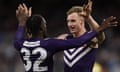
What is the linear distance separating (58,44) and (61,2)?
10192 mm

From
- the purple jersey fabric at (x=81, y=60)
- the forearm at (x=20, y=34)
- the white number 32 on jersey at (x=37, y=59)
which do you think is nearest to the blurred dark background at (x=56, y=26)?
the purple jersey fabric at (x=81, y=60)

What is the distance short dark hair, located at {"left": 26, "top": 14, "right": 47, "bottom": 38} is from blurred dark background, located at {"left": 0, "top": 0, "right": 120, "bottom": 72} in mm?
6352

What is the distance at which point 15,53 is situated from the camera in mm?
14523

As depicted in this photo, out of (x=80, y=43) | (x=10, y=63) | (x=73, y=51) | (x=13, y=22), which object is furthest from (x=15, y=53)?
(x=80, y=43)

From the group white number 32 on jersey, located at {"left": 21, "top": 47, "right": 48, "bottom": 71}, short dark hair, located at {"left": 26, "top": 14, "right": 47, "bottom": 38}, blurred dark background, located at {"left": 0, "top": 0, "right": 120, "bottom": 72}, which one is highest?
short dark hair, located at {"left": 26, "top": 14, "right": 47, "bottom": 38}

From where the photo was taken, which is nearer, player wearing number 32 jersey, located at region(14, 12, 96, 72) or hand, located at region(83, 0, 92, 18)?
player wearing number 32 jersey, located at region(14, 12, 96, 72)

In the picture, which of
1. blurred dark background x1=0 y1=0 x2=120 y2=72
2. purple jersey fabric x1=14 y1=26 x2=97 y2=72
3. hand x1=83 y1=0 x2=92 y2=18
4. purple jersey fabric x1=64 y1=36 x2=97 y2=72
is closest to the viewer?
purple jersey fabric x1=14 y1=26 x2=97 y2=72

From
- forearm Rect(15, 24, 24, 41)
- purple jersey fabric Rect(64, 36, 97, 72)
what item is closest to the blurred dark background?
purple jersey fabric Rect(64, 36, 97, 72)

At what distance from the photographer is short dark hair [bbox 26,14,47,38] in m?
6.94

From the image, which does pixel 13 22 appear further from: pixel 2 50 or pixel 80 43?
pixel 80 43

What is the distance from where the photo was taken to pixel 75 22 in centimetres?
762

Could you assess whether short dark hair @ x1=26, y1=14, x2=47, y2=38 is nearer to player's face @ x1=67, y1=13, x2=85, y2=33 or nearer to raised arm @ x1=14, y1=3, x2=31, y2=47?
raised arm @ x1=14, y1=3, x2=31, y2=47

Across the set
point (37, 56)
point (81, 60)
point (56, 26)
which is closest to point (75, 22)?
point (81, 60)

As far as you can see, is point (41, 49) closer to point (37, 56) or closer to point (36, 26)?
point (37, 56)
